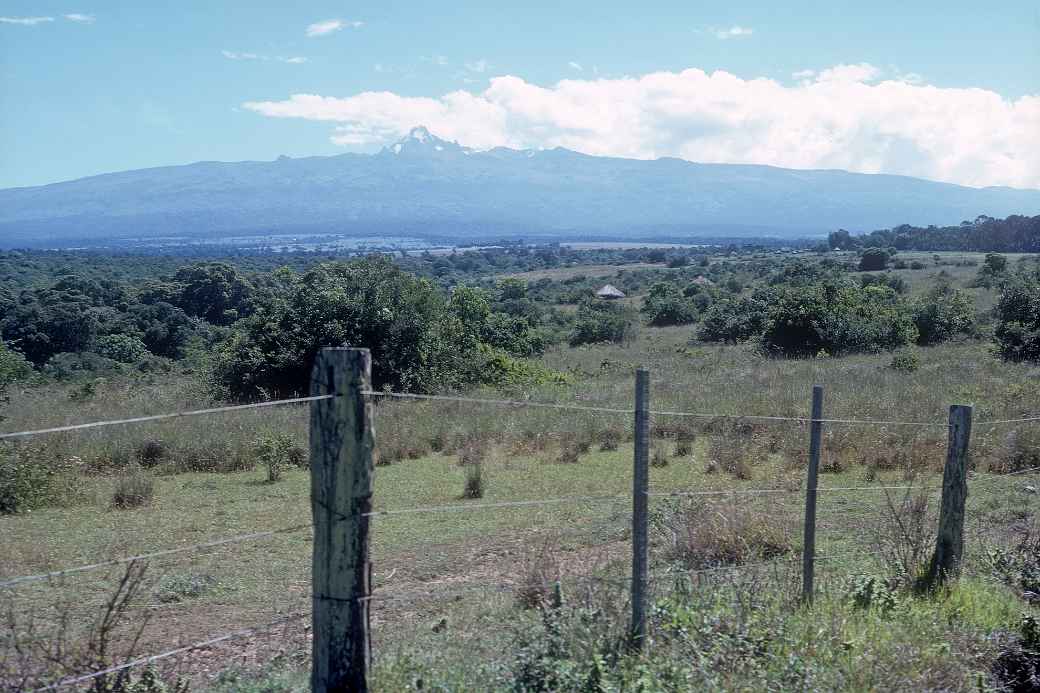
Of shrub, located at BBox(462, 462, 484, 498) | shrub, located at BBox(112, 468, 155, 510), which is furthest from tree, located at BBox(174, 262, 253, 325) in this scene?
shrub, located at BBox(462, 462, 484, 498)

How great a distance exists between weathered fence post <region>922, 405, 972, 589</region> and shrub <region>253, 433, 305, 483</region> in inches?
384

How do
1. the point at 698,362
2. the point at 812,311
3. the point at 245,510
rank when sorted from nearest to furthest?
the point at 245,510 → the point at 698,362 → the point at 812,311

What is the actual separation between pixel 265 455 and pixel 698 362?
20.0 metres

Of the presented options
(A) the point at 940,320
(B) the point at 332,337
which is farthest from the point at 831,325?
(B) the point at 332,337

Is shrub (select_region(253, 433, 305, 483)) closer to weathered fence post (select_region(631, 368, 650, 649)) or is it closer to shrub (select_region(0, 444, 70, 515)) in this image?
shrub (select_region(0, 444, 70, 515))

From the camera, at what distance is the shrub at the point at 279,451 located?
13547 millimetres

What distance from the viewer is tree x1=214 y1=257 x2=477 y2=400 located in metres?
21.3

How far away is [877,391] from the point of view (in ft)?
58.3

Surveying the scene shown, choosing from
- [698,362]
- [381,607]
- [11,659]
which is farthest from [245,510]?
[698,362]

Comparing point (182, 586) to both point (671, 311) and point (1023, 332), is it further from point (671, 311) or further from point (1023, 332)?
point (671, 311)

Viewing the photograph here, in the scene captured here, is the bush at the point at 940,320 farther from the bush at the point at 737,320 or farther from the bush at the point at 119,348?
the bush at the point at 119,348

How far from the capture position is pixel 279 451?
13711 millimetres

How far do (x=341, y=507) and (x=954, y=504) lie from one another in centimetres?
456

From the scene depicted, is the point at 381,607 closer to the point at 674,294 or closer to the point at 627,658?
the point at 627,658
